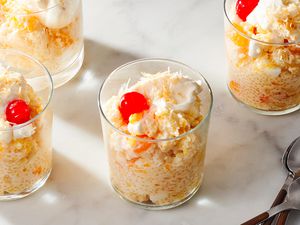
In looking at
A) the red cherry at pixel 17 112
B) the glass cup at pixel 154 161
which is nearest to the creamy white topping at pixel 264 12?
the glass cup at pixel 154 161

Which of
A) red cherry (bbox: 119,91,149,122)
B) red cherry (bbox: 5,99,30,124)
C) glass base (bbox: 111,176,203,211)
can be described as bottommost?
glass base (bbox: 111,176,203,211)

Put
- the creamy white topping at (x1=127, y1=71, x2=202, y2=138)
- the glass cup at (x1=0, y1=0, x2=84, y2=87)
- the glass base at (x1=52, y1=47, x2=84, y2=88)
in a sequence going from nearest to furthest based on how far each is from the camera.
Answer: the creamy white topping at (x1=127, y1=71, x2=202, y2=138)
the glass cup at (x1=0, y1=0, x2=84, y2=87)
the glass base at (x1=52, y1=47, x2=84, y2=88)

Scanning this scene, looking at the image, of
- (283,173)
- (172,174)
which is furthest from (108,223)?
(283,173)

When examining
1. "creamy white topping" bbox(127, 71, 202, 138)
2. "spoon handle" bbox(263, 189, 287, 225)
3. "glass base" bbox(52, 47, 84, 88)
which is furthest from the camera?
"glass base" bbox(52, 47, 84, 88)

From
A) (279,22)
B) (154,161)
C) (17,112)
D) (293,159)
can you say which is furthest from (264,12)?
(17,112)

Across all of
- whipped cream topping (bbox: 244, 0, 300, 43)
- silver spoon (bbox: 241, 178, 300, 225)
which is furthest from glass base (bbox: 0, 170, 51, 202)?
whipped cream topping (bbox: 244, 0, 300, 43)

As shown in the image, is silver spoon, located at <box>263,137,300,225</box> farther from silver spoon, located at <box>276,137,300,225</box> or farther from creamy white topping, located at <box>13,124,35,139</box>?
creamy white topping, located at <box>13,124,35,139</box>

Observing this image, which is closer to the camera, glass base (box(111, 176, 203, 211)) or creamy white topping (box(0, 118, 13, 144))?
creamy white topping (box(0, 118, 13, 144))

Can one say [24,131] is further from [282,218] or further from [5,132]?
[282,218]
